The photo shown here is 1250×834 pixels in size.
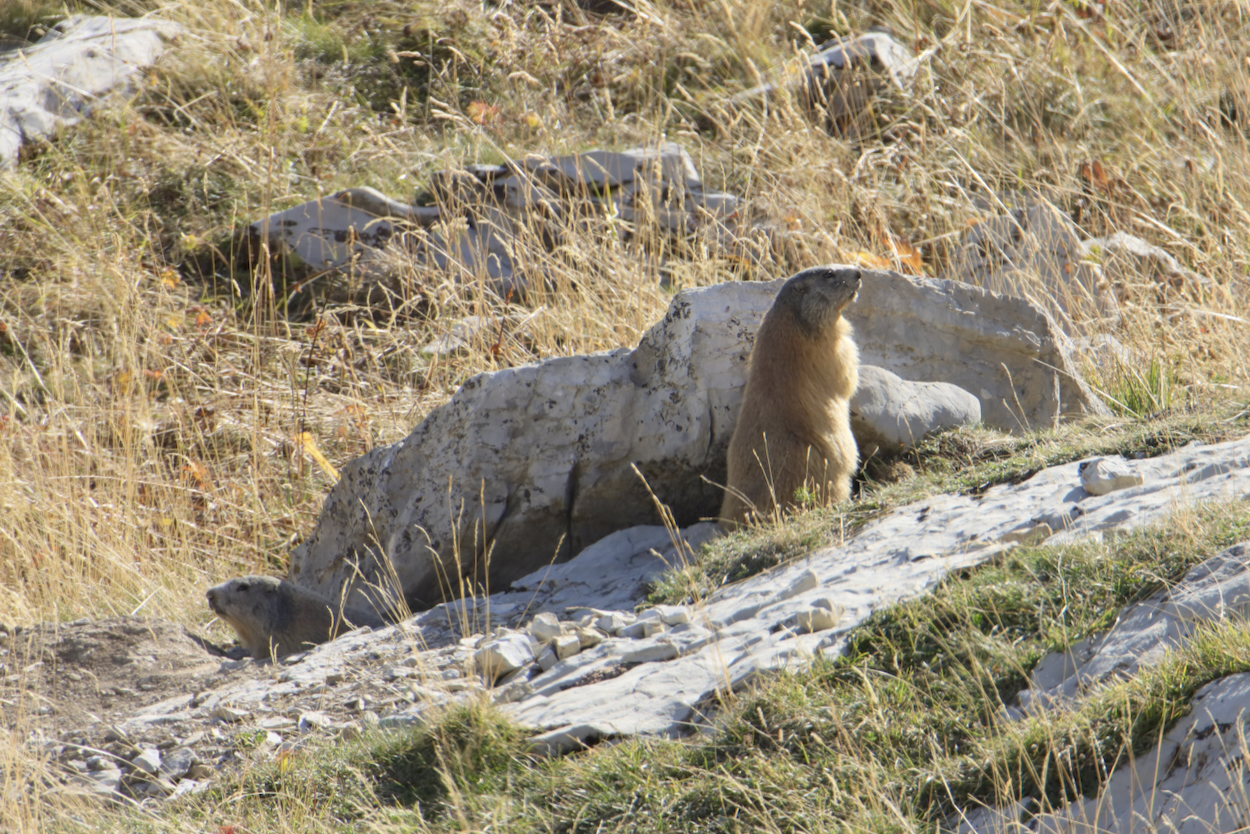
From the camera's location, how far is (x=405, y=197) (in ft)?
36.4

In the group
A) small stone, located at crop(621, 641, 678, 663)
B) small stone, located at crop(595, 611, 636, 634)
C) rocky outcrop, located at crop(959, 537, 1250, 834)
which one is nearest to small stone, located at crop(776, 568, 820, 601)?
small stone, located at crop(621, 641, 678, 663)

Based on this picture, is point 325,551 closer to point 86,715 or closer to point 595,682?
point 86,715

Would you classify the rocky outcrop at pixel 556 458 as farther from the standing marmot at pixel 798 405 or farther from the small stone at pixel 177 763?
the small stone at pixel 177 763

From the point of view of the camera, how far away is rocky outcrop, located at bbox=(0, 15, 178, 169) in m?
11.6

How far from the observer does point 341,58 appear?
1319cm

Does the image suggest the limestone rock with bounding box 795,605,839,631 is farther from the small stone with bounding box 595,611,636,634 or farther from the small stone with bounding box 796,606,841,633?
the small stone with bounding box 595,611,636,634

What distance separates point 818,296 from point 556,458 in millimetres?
1864

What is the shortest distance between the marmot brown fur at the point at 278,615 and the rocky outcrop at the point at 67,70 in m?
7.69

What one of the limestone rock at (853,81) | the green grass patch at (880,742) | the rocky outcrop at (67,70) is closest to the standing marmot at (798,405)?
the green grass patch at (880,742)

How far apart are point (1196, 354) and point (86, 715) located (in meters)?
7.27

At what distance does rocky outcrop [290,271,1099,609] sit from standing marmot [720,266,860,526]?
34 centimetres

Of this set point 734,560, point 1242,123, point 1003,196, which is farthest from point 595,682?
point 1242,123

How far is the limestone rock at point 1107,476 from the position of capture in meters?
4.61

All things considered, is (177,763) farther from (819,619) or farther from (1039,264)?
(1039,264)
